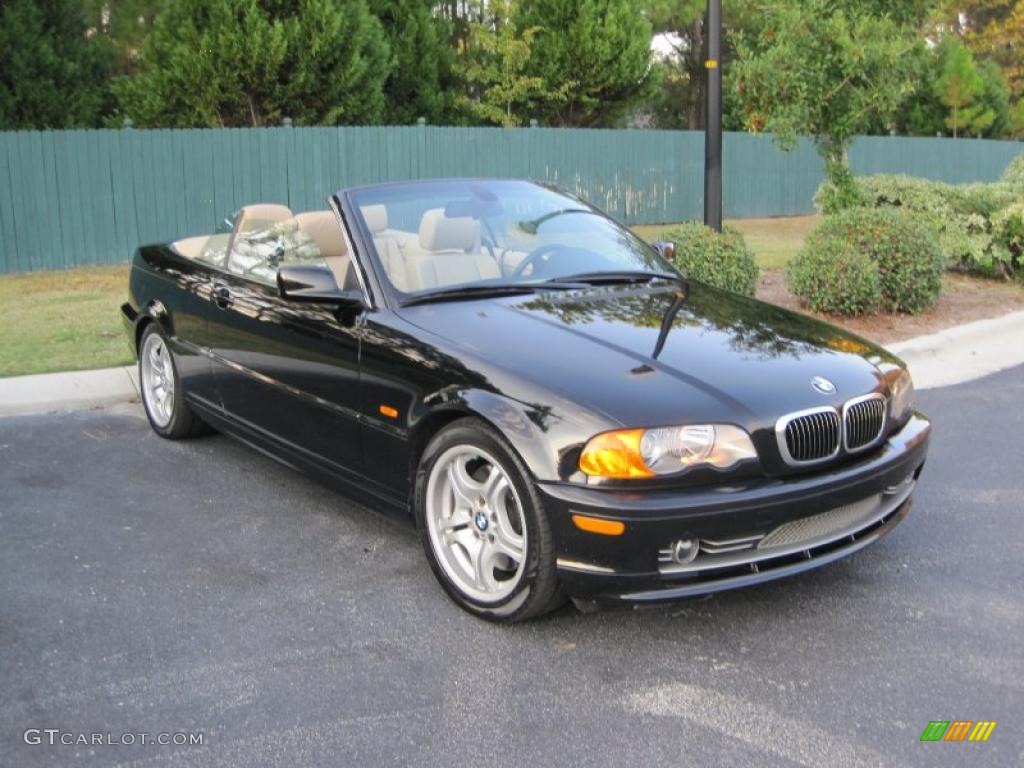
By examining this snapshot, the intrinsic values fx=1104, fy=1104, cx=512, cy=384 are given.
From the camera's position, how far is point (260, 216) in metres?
5.80

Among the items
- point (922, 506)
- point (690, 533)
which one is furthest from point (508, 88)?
point (690, 533)

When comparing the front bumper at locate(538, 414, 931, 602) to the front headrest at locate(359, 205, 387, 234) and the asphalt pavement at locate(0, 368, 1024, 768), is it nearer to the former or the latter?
the asphalt pavement at locate(0, 368, 1024, 768)

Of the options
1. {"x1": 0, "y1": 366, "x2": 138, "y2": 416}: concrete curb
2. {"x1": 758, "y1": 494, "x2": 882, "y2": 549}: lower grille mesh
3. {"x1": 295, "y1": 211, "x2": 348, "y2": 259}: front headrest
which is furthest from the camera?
{"x1": 0, "y1": 366, "x2": 138, "y2": 416}: concrete curb

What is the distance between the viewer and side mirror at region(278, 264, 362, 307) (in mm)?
4523

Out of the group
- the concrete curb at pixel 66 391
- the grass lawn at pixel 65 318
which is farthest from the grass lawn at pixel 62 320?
the concrete curb at pixel 66 391

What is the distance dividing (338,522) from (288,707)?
1659 mm

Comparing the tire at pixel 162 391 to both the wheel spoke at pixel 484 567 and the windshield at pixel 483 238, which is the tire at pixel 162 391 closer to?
the windshield at pixel 483 238

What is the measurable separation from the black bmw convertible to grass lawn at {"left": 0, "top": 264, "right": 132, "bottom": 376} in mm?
2861

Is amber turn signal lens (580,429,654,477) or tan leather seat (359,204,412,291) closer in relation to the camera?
amber turn signal lens (580,429,654,477)

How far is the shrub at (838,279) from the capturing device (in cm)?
977

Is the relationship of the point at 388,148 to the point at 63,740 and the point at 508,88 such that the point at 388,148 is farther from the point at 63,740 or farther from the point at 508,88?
the point at 63,740

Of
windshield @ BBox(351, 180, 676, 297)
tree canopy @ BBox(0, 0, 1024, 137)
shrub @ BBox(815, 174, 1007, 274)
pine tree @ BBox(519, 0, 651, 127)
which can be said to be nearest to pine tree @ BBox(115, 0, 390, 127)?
tree canopy @ BBox(0, 0, 1024, 137)

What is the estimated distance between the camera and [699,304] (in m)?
4.73

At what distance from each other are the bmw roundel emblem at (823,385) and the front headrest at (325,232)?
2.29 meters
